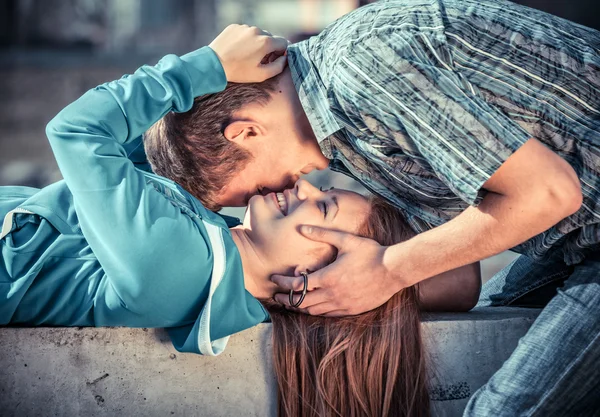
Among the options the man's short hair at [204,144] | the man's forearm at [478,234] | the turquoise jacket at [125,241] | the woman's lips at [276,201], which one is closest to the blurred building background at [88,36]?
the man's short hair at [204,144]

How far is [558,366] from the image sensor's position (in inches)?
98.7

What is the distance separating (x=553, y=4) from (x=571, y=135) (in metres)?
12.9

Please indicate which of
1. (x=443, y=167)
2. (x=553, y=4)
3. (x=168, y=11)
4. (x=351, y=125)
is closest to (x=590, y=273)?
(x=443, y=167)

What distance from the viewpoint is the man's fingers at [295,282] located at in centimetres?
281

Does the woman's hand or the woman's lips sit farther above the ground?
the woman's hand

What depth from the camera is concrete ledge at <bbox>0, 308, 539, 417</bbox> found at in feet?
9.05

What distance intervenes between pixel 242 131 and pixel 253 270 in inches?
21.7

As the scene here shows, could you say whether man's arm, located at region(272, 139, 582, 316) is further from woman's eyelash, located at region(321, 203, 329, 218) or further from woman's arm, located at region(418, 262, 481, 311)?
woman's arm, located at region(418, 262, 481, 311)

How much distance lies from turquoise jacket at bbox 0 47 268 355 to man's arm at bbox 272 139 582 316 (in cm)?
Result: 29

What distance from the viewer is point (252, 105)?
2.99 metres

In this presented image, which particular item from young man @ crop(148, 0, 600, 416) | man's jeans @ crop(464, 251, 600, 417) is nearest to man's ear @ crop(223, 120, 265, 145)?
young man @ crop(148, 0, 600, 416)

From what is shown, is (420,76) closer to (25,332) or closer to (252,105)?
(252,105)

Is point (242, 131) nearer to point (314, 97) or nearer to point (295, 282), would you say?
point (314, 97)

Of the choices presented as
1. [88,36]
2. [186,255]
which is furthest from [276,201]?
[88,36]
